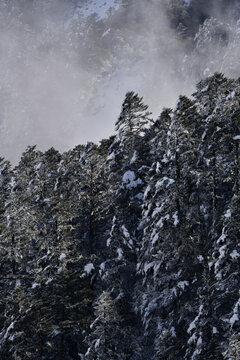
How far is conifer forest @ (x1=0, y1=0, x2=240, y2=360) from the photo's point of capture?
18.2 m

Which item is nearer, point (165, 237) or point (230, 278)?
point (230, 278)

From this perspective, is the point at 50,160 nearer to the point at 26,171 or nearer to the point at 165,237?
the point at 26,171

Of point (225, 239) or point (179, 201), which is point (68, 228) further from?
point (225, 239)

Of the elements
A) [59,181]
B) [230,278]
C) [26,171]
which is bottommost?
[230,278]

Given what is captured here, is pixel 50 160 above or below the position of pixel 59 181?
above

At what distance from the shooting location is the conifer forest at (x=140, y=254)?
1819 centimetres

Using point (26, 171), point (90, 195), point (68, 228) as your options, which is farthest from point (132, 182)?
point (26, 171)

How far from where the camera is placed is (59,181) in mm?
32469

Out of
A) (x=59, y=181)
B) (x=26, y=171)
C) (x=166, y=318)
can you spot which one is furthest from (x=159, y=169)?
(x=26, y=171)

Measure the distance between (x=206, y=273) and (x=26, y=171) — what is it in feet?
77.9

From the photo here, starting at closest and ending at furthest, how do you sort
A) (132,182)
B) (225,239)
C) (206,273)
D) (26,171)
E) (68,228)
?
(225,239) → (206,273) → (68,228) → (132,182) → (26,171)

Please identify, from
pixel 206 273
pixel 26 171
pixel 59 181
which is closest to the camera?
pixel 206 273

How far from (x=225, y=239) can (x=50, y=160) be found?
25.9m

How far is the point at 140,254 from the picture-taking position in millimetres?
→ 22469
